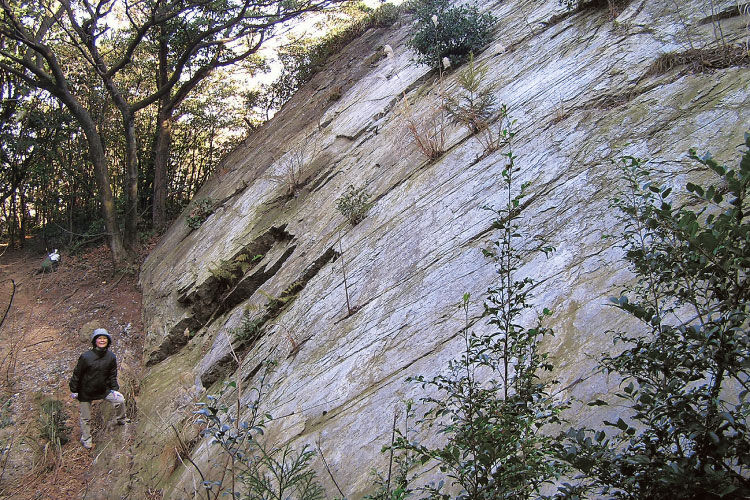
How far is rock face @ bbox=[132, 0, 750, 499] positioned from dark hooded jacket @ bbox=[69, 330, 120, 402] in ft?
1.81

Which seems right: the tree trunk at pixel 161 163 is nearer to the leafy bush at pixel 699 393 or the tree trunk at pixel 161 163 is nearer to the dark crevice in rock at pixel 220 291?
the dark crevice in rock at pixel 220 291

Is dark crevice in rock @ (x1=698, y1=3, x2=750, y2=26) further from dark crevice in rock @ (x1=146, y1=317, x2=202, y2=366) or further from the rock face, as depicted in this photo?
dark crevice in rock @ (x1=146, y1=317, x2=202, y2=366)

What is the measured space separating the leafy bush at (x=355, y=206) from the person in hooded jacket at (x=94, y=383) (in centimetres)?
362

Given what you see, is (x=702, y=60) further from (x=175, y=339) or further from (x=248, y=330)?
(x=175, y=339)

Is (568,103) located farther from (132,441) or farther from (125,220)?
(125,220)

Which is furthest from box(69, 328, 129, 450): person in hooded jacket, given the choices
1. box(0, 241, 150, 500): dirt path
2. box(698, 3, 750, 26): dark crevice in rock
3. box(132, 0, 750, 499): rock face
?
box(698, 3, 750, 26): dark crevice in rock

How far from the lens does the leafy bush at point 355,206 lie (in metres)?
5.98

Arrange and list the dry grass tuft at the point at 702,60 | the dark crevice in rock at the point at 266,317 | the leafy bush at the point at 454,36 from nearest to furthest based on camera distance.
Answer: the dry grass tuft at the point at 702,60, the dark crevice in rock at the point at 266,317, the leafy bush at the point at 454,36

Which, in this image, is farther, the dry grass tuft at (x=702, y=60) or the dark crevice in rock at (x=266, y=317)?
the dark crevice in rock at (x=266, y=317)

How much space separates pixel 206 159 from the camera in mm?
14117

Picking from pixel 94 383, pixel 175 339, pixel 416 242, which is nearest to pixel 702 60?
pixel 416 242

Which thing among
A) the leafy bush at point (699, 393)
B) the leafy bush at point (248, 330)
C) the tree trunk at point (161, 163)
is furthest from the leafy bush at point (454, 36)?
the tree trunk at point (161, 163)

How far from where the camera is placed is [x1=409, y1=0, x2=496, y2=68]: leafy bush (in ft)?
25.0

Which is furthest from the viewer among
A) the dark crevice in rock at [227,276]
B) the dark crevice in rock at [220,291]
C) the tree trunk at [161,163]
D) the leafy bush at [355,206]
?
the tree trunk at [161,163]
